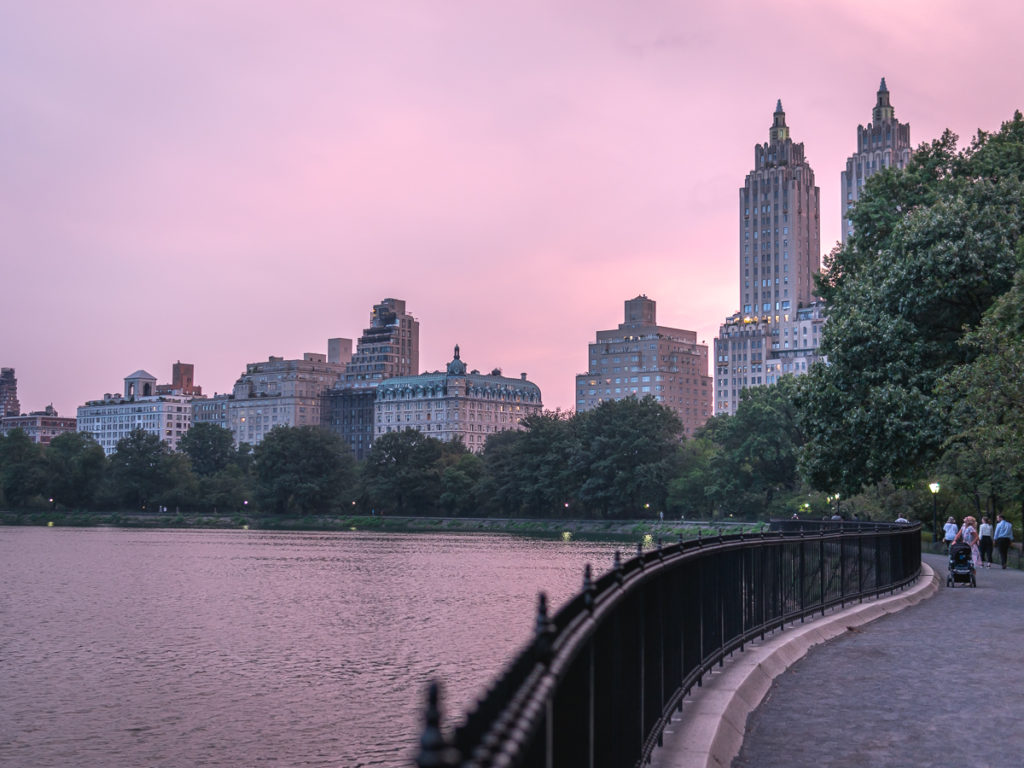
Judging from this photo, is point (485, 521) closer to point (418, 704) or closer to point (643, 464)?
point (643, 464)

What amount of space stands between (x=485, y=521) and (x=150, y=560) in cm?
8338

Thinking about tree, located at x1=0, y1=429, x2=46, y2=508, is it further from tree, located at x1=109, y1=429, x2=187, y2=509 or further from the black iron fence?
the black iron fence

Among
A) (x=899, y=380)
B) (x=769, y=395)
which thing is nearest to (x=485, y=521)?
(x=769, y=395)

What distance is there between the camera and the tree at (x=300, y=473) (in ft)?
550

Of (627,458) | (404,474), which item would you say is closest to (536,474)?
(627,458)

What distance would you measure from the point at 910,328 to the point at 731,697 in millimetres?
29589

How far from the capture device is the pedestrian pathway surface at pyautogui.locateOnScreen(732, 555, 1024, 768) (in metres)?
9.99

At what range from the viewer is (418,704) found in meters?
21.8

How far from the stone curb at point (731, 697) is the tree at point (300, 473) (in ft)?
501

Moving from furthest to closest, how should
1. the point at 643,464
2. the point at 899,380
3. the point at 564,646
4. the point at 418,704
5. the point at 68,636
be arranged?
the point at 643,464 → the point at 899,380 → the point at 68,636 → the point at 418,704 → the point at 564,646

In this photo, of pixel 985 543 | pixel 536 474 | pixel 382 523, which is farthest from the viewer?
pixel 382 523

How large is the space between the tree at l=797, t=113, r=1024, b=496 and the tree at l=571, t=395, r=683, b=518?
327ft

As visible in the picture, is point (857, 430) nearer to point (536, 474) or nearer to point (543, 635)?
point (543, 635)

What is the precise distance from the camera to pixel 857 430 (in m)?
39.1
